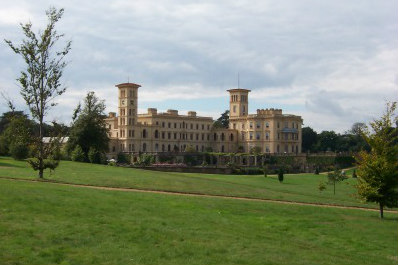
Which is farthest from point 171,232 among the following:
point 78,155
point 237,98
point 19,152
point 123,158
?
point 237,98

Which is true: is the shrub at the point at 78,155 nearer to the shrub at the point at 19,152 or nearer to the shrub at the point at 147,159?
the shrub at the point at 19,152

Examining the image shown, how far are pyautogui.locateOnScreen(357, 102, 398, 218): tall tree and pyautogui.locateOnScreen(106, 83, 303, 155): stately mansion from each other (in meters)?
72.2

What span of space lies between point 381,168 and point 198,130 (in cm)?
8502

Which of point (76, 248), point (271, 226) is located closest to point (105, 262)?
point (76, 248)

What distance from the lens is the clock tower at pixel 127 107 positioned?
93750mm

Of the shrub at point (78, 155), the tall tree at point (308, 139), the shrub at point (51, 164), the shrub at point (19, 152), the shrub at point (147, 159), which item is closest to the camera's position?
the shrub at point (51, 164)

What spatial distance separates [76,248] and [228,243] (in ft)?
13.7

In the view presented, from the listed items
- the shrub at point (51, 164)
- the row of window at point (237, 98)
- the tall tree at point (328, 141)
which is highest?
the row of window at point (237, 98)

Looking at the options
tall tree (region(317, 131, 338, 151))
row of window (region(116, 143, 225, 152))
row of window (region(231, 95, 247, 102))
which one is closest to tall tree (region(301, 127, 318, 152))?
tall tree (region(317, 131, 338, 151))

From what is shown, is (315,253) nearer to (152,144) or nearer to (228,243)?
(228,243)

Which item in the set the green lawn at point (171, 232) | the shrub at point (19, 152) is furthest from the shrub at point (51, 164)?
the shrub at point (19, 152)

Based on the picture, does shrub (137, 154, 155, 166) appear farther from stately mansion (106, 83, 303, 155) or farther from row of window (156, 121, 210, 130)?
row of window (156, 121, 210, 130)

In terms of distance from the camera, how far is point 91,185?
84.8ft

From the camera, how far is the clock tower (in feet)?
308
